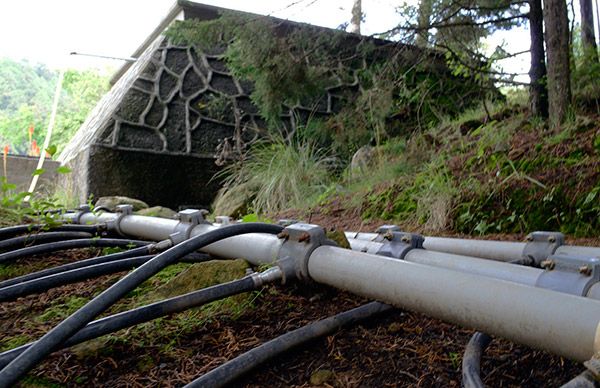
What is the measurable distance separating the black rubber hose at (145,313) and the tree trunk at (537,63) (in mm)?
4302

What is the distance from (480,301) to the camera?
3.30 ft

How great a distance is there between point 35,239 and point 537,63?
4501 millimetres

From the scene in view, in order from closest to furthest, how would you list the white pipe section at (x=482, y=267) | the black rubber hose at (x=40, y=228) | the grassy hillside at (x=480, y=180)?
the white pipe section at (x=482, y=267)
the black rubber hose at (x=40, y=228)
the grassy hillside at (x=480, y=180)

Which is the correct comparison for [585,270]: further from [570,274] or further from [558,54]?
[558,54]

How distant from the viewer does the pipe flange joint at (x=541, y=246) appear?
1.85 metres

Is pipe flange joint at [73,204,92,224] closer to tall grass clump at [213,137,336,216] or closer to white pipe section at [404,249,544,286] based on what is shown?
white pipe section at [404,249,544,286]

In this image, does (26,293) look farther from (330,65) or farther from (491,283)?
(330,65)

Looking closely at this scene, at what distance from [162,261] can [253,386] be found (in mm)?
414

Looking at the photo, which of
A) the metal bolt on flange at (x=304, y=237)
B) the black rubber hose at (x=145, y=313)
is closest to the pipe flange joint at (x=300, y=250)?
the metal bolt on flange at (x=304, y=237)

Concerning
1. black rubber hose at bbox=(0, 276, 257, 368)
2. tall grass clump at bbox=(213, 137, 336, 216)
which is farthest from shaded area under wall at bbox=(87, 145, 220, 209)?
black rubber hose at bbox=(0, 276, 257, 368)

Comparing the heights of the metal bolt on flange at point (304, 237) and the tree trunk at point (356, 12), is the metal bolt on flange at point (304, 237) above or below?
below

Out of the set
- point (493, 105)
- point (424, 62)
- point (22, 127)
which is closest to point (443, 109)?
point (493, 105)

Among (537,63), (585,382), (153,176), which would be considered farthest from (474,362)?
(153,176)

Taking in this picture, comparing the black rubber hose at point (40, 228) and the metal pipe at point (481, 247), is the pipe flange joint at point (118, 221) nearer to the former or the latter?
the black rubber hose at point (40, 228)
